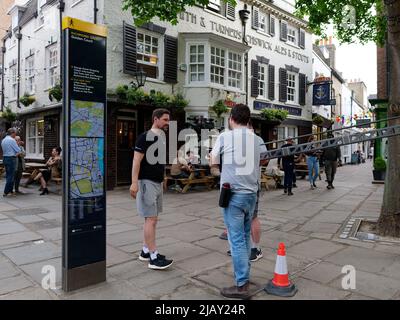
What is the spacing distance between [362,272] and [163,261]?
2287mm

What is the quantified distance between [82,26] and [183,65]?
10177mm

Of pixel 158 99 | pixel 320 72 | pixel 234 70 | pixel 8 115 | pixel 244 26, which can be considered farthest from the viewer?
pixel 320 72

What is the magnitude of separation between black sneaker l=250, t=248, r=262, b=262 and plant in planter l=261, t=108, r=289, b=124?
1249cm

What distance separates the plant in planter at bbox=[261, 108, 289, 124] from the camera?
53.7ft

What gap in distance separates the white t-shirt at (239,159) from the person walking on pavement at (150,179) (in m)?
0.93

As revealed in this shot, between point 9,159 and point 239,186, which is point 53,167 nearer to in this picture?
point 9,159

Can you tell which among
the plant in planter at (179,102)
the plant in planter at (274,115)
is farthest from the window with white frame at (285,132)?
the plant in planter at (179,102)

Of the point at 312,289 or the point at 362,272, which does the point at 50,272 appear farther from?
the point at 362,272

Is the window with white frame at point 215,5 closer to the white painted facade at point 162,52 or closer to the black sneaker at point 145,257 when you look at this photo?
the white painted facade at point 162,52

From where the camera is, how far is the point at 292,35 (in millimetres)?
19547

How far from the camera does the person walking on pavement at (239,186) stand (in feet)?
10.8

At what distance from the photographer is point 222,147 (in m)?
3.44

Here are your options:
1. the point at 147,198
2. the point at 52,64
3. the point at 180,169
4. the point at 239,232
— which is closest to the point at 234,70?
the point at 180,169
